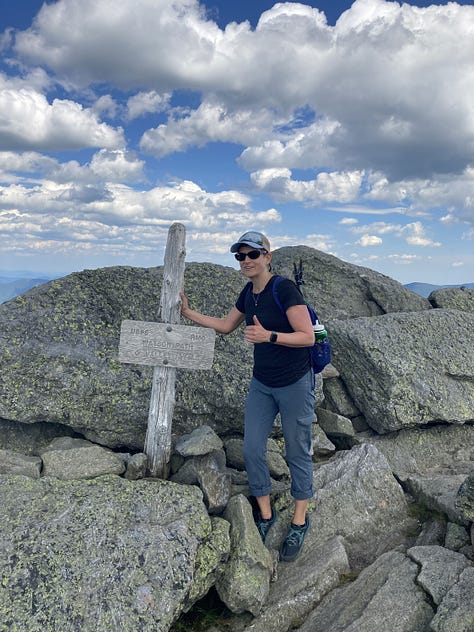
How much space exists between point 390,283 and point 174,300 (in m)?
12.1

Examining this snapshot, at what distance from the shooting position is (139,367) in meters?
11.9

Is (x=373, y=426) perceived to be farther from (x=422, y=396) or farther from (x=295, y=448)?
(x=295, y=448)

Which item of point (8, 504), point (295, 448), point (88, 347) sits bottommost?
point (8, 504)

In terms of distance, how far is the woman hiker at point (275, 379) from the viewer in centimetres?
810

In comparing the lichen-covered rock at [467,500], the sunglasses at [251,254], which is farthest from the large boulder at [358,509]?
the sunglasses at [251,254]

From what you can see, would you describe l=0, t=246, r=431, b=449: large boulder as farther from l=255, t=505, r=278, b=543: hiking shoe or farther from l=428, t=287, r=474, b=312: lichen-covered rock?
l=428, t=287, r=474, b=312: lichen-covered rock

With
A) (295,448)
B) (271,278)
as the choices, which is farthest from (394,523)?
(271,278)

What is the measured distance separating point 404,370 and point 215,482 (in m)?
6.83

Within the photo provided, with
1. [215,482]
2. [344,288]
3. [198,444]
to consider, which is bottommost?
[215,482]

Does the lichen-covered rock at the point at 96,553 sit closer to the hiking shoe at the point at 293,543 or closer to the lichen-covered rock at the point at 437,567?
the hiking shoe at the point at 293,543

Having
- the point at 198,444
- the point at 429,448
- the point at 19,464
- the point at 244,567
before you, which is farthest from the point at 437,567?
the point at 19,464

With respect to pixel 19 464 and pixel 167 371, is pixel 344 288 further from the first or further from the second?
pixel 19 464

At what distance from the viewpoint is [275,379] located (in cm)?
861

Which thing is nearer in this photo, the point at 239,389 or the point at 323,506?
the point at 323,506
